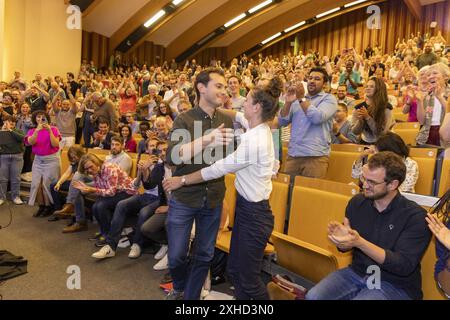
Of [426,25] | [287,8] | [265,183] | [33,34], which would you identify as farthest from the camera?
[287,8]

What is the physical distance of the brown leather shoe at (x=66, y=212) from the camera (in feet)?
15.0

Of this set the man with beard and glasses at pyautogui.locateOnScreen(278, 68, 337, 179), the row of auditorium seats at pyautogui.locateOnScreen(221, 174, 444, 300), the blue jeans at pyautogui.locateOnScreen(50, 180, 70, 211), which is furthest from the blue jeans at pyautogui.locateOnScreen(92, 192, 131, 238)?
the man with beard and glasses at pyautogui.locateOnScreen(278, 68, 337, 179)

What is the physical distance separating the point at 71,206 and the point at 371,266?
12.0ft

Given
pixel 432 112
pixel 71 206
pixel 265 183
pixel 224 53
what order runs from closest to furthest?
pixel 265 183
pixel 432 112
pixel 71 206
pixel 224 53

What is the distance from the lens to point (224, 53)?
20625mm

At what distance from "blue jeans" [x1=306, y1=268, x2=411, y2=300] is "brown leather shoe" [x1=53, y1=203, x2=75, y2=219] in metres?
3.42

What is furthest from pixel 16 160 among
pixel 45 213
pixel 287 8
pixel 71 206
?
pixel 287 8

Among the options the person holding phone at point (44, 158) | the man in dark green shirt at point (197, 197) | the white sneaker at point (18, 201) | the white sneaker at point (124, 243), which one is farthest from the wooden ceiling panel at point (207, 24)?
the man in dark green shirt at point (197, 197)

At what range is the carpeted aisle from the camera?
2.75m

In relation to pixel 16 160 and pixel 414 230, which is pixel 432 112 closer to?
pixel 414 230

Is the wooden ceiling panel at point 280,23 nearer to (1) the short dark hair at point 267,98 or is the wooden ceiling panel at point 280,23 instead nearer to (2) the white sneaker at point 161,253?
(2) the white sneaker at point 161,253

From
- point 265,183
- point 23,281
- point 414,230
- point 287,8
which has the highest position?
point 287,8

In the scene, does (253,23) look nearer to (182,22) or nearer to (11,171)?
(182,22)

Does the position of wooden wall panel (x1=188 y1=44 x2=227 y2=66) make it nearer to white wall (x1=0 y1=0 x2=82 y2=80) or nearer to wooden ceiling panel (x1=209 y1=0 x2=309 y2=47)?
wooden ceiling panel (x1=209 y1=0 x2=309 y2=47)
